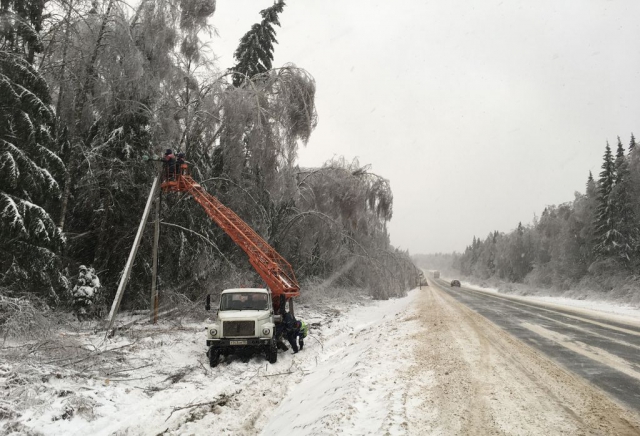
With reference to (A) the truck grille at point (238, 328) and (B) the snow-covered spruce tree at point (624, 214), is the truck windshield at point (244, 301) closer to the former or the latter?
(A) the truck grille at point (238, 328)

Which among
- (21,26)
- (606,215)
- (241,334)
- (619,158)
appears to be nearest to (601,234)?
(606,215)

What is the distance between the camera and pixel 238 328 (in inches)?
388

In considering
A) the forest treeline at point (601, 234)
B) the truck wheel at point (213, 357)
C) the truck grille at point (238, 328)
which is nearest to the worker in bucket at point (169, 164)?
the truck grille at point (238, 328)

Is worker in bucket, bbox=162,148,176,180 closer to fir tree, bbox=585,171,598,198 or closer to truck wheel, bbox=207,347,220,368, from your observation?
truck wheel, bbox=207,347,220,368

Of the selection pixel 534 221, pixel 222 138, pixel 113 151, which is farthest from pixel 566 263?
pixel 113 151

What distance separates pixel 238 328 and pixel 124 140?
8.77 m

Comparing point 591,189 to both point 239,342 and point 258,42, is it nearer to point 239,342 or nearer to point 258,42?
point 258,42

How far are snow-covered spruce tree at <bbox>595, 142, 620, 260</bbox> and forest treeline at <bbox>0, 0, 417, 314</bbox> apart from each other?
122ft

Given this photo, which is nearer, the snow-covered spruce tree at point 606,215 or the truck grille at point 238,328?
the truck grille at point 238,328

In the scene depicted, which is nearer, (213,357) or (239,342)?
(213,357)

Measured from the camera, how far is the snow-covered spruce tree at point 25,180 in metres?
10.7

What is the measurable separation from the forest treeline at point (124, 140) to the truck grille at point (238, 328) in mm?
5477

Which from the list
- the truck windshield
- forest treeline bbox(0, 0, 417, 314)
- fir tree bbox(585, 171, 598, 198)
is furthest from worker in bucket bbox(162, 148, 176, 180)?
fir tree bbox(585, 171, 598, 198)

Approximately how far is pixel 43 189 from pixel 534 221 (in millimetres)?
95714
